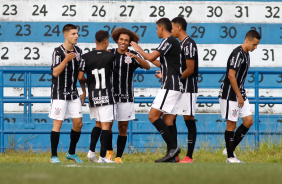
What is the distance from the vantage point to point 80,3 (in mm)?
11109

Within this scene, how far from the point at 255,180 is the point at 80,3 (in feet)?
22.9

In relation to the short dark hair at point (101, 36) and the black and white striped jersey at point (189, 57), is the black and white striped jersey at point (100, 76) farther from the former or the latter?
the black and white striped jersey at point (189, 57)

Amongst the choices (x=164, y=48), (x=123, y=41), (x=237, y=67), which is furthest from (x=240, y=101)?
(x=123, y=41)

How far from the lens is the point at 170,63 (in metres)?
7.62

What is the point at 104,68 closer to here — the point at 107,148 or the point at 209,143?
the point at 107,148

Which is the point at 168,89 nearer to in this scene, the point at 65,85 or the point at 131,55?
the point at 131,55

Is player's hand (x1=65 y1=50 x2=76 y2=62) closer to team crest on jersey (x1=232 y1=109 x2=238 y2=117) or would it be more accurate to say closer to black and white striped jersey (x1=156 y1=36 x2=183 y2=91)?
black and white striped jersey (x1=156 y1=36 x2=183 y2=91)

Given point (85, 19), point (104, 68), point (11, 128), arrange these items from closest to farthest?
point (104, 68)
point (11, 128)
point (85, 19)

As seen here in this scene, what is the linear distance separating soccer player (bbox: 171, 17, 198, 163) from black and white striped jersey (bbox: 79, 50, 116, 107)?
0.84 m

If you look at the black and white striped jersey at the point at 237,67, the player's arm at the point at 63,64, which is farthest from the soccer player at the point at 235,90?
the player's arm at the point at 63,64

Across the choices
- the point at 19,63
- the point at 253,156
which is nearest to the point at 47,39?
the point at 19,63

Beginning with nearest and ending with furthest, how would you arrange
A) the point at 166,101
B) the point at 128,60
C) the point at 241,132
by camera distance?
the point at 166,101
the point at 128,60
the point at 241,132

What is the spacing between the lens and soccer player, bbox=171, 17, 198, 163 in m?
7.83

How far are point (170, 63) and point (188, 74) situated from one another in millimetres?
327
